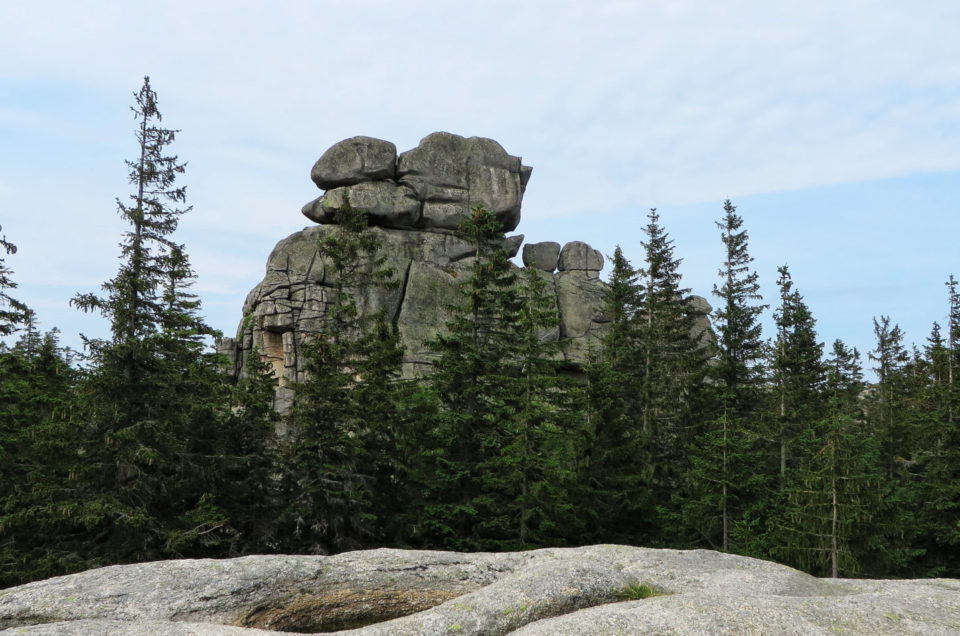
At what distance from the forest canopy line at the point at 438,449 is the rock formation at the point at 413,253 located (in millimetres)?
16582

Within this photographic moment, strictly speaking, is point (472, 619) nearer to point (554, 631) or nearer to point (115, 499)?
point (554, 631)

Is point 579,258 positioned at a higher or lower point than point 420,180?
lower

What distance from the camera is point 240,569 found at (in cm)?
1103

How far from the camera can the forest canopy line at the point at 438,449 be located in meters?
21.8

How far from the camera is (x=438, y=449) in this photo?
26.6 meters

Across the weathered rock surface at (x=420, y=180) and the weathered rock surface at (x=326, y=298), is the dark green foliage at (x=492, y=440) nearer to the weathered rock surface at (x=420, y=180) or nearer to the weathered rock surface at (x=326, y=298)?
the weathered rock surface at (x=326, y=298)

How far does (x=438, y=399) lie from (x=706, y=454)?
478 inches

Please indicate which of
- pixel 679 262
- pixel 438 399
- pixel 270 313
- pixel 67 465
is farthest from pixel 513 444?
pixel 270 313

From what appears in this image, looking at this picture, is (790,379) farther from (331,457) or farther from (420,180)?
(420,180)

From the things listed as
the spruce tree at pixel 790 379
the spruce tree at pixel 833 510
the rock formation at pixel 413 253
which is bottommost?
the spruce tree at pixel 833 510

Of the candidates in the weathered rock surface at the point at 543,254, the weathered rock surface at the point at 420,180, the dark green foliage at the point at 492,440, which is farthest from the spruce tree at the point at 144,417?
the weathered rock surface at the point at 543,254

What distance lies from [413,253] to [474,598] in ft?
146

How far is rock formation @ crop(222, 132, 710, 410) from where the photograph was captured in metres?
49.2

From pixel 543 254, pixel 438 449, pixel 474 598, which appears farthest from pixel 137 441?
pixel 543 254
